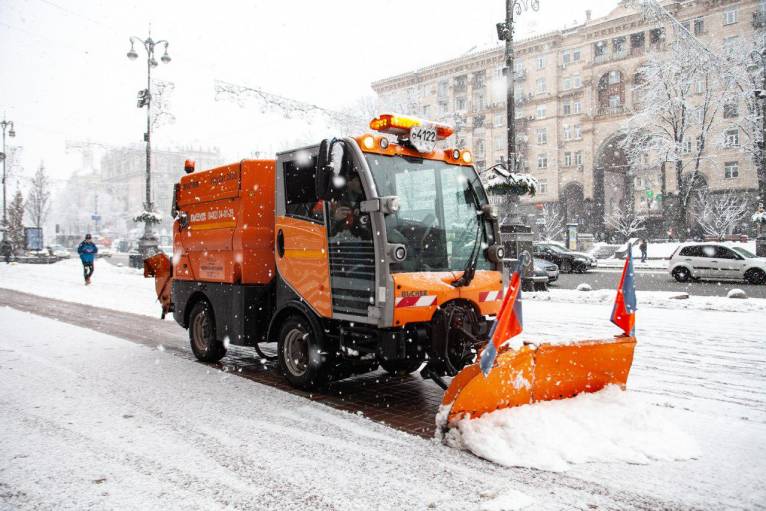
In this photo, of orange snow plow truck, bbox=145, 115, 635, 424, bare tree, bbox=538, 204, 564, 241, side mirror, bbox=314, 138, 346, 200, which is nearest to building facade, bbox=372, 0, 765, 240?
bare tree, bbox=538, 204, 564, 241

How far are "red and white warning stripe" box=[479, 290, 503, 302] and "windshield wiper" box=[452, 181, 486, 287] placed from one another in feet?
0.76

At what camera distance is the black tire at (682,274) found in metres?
21.3

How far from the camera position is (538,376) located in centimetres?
473

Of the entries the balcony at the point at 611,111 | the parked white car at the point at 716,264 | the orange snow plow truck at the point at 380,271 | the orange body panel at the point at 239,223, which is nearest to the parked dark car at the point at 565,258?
the parked white car at the point at 716,264

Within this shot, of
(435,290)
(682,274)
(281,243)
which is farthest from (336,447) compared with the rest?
(682,274)

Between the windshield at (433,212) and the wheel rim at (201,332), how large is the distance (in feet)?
11.8

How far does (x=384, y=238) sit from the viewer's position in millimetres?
5129

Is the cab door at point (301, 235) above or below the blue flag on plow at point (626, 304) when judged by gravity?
above

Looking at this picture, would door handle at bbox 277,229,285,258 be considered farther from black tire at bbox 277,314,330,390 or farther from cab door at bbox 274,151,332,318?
black tire at bbox 277,314,330,390

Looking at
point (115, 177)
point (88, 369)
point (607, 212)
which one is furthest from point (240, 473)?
point (115, 177)

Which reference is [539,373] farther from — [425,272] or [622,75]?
[622,75]

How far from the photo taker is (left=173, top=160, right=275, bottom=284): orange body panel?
673 centimetres

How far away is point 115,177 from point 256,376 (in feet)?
324

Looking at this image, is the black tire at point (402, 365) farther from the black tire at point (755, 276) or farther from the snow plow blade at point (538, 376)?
the black tire at point (755, 276)
